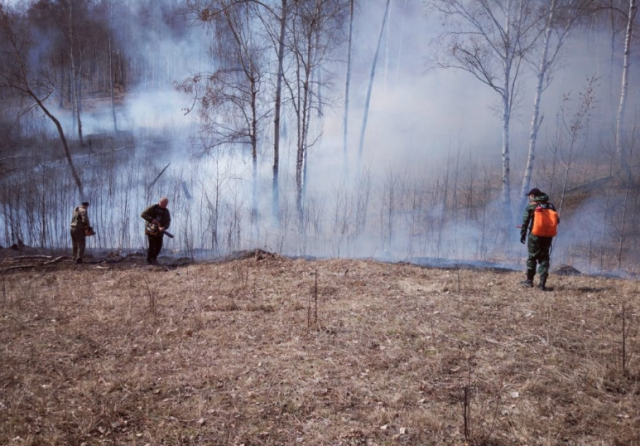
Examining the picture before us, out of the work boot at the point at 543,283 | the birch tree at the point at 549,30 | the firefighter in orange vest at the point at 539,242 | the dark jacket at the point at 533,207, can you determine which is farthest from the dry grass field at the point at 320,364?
the birch tree at the point at 549,30

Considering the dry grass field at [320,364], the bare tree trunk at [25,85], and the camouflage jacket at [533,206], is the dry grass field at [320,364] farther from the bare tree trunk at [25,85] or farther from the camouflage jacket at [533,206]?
the bare tree trunk at [25,85]

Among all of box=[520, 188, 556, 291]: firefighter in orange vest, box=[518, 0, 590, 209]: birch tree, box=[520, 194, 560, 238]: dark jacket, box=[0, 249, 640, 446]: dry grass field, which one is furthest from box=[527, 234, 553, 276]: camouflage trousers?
box=[518, 0, 590, 209]: birch tree

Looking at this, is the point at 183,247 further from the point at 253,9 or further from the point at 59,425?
the point at 59,425

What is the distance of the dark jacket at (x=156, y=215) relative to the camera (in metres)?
9.93

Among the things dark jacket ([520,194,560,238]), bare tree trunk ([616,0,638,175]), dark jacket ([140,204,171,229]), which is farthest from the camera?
bare tree trunk ([616,0,638,175])

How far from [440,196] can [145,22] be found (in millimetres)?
25920

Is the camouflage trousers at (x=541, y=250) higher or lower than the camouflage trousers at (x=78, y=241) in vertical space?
higher

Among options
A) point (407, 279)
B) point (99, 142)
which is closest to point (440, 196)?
point (407, 279)

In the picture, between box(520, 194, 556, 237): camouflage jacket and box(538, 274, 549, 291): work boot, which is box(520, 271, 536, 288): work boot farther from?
box(520, 194, 556, 237): camouflage jacket

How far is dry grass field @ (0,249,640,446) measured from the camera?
12.1 feet

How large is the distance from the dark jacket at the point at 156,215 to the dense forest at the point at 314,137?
1.69 m

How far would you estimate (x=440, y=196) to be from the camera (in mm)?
17484

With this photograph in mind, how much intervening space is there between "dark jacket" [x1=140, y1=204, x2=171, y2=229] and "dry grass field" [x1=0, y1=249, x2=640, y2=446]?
212cm

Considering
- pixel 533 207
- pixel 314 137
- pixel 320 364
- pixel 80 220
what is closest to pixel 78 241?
pixel 80 220
